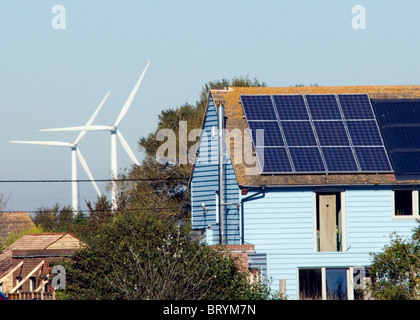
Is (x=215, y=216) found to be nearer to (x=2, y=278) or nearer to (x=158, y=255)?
(x=158, y=255)

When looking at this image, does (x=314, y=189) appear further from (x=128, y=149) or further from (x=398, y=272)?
(x=128, y=149)

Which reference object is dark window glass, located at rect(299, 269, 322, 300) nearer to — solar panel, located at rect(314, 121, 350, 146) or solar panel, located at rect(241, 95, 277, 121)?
solar panel, located at rect(314, 121, 350, 146)

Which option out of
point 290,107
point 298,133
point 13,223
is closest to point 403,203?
point 298,133

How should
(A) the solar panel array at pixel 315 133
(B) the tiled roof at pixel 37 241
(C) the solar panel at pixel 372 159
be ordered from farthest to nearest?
(B) the tiled roof at pixel 37 241 < (C) the solar panel at pixel 372 159 < (A) the solar panel array at pixel 315 133

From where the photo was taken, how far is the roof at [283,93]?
28.9 meters

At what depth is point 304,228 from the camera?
29.0 m

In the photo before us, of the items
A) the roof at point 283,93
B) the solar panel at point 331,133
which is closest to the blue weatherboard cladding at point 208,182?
the roof at point 283,93

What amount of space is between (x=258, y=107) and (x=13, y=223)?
163ft

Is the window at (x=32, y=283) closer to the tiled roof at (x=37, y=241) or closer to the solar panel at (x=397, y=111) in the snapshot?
the tiled roof at (x=37, y=241)

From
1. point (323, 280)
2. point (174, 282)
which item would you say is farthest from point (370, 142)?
point (174, 282)

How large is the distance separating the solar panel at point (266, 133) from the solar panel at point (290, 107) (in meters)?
0.79

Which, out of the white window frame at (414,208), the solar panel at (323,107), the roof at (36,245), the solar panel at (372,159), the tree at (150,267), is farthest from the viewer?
the roof at (36,245)

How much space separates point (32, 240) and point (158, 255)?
2477 centimetres
